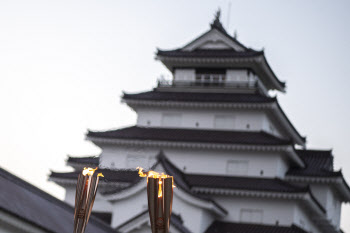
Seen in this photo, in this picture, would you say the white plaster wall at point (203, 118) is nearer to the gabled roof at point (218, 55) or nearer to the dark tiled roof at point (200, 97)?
the dark tiled roof at point (200, 97)

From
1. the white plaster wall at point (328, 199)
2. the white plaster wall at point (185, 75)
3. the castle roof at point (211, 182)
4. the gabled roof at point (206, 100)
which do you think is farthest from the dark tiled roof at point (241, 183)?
the white plaster wall at point (185, 75)

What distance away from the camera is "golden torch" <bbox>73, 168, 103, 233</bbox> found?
1333cm

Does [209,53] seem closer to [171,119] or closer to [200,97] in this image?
[200,97]

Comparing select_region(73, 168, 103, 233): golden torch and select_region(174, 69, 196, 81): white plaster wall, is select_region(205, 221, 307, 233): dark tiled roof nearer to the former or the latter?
select_region(174, 69, 196, 81): white plaster wall

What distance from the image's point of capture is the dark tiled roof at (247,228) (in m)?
43.8

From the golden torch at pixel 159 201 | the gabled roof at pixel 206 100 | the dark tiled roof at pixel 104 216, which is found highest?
the gabled roof at pixel 206 100

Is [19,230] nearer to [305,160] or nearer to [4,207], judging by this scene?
[4,207]

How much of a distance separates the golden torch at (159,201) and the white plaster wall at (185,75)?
42.9 metres

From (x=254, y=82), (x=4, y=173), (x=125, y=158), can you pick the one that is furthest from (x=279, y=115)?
(x=4, y=173)

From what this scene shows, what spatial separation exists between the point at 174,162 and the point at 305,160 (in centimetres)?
1144

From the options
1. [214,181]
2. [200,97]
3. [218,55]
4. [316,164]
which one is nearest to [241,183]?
[214,181]

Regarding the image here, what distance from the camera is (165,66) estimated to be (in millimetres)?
56344

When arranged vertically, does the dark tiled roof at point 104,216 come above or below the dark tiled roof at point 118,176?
below

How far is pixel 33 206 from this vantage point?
2483cm
